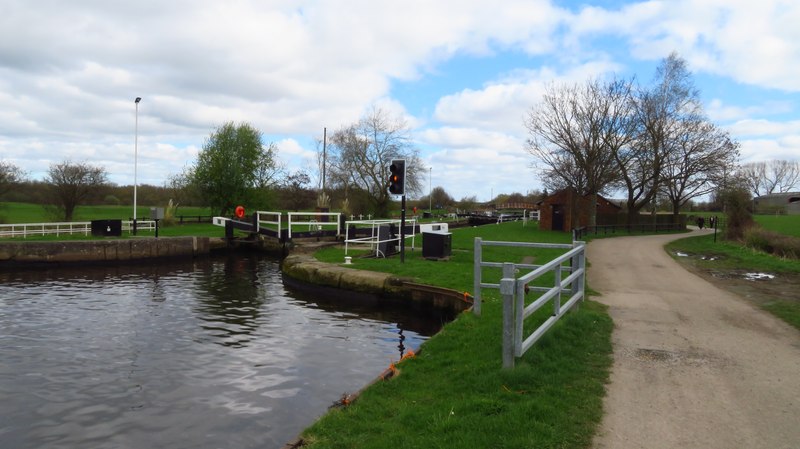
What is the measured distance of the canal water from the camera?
6043 mm

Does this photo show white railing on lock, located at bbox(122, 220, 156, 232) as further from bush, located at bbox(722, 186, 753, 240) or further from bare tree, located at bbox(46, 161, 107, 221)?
bush, located at bbox(722, 186, 753, 240)

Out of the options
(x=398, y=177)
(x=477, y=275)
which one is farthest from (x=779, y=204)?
(x=477, y=275)

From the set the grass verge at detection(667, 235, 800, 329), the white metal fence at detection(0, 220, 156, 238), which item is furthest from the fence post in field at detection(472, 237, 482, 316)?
A: the white metal fence at detection(0, 220, 156, 238)

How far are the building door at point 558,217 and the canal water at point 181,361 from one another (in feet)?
105

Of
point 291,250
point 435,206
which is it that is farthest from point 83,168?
point 435,206

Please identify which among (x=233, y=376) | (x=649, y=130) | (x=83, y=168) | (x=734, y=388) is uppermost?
(x=649, y=130)

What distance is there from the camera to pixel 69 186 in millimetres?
35844

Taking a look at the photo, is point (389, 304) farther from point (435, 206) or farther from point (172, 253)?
point (435, 206)

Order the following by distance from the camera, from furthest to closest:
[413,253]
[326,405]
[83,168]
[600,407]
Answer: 1. [83,168]
2. [413,253]
3. [326,405]
4. [600,407]

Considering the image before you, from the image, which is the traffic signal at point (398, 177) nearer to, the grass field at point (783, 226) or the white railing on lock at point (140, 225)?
the white railing on lock at point (140, 225)

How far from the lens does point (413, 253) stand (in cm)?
1889

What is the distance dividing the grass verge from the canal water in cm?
658

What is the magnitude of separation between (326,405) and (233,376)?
6.20ft

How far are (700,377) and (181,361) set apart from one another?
7.30m
